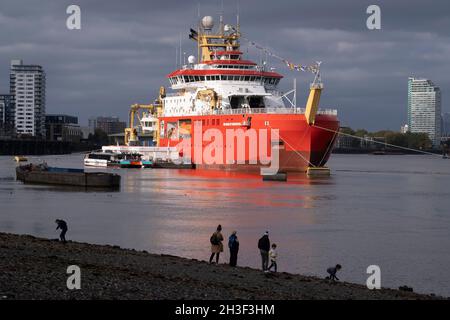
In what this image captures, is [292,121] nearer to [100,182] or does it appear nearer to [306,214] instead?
[100,182]

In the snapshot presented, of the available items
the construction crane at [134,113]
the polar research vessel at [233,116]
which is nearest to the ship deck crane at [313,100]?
the polar research vessel at [233,116]

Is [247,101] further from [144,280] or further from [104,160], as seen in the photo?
[144,280]

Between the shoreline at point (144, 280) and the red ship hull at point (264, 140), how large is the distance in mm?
44019

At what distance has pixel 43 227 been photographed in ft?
109

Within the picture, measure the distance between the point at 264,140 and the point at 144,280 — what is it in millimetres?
50656

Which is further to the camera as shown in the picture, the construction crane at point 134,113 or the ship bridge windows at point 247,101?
the construction crane at point 134,113

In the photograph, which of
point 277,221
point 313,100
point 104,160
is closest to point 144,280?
point 277,221

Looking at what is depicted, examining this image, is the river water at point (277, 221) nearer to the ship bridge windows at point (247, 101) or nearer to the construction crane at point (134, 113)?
the ship bridge windows at point (247, 101)

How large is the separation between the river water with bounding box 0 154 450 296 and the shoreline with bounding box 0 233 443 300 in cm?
302

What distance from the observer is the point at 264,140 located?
67938 mm

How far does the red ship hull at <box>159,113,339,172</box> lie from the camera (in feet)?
219

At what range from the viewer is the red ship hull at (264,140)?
219 feet
